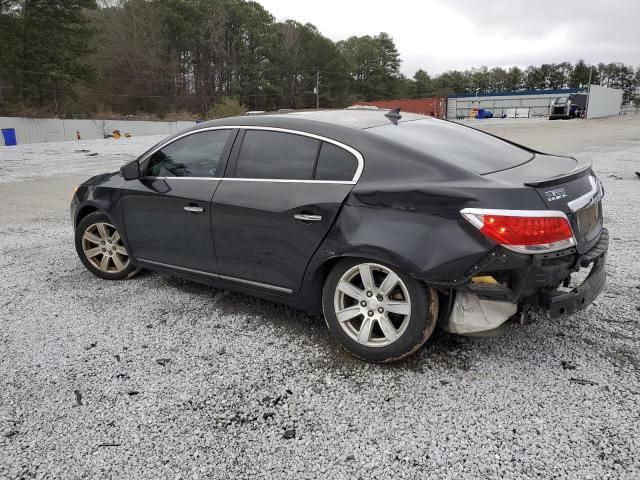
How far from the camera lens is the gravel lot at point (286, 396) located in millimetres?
2312

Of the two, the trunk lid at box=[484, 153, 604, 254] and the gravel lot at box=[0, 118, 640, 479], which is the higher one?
the trunk lid at box=[484, 153, 604, 254]

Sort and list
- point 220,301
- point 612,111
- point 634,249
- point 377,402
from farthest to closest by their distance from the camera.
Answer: point 612,111, point 634,249, point 220,301, point 377,402

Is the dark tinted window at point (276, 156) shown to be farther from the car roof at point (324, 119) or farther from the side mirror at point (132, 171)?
the side mirror at point (132, 171)

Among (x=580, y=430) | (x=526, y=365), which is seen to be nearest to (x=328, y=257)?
(x=526, y=365)

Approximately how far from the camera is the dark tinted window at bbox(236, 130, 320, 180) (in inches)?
132

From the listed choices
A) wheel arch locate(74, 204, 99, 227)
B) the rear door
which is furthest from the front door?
wheel arch locate(74, 204, 99, 227)

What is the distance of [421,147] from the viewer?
3109 mm

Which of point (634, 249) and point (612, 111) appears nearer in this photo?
point (634, 249)

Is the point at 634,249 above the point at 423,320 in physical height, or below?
below

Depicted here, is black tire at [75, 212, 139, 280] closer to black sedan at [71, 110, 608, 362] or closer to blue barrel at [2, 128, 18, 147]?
black sedan at [71, 110, 608, 362]

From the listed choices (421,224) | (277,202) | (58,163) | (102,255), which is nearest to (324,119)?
(277,202)

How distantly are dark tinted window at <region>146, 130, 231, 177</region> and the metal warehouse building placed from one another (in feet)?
247

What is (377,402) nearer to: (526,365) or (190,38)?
(526,365)

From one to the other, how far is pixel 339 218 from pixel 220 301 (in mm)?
1606
